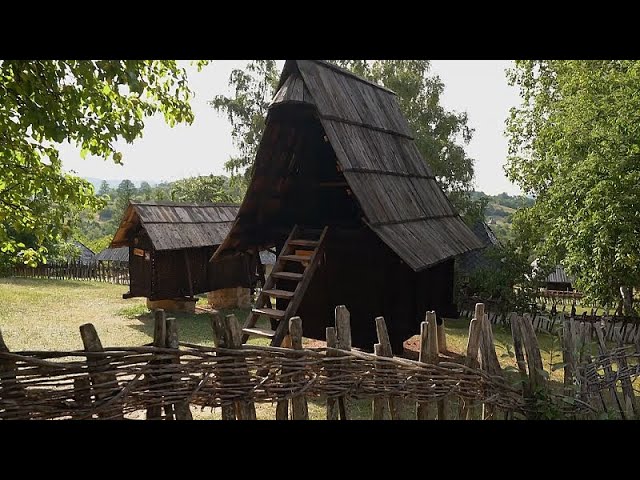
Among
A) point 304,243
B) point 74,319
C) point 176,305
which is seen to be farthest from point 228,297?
point 304,243

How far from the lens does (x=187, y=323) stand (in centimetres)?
1386

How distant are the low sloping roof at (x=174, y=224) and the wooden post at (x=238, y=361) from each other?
11.3 meters

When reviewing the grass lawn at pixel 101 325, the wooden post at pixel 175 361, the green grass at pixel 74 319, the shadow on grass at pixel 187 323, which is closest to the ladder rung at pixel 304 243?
the grass lawn at pixel 101 325

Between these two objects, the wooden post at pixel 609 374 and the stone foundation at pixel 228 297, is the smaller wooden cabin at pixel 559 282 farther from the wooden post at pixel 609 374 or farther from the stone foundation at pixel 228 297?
the wooden post at pixel 609 374

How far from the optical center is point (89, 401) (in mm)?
2715

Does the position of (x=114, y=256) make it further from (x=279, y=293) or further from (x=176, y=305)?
(x=279, y=293)

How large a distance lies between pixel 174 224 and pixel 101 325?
3.93 meters

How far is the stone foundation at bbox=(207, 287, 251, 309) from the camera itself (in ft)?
55.3

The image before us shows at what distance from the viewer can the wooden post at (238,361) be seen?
10.6 ft

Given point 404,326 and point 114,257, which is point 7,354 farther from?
point 114,257

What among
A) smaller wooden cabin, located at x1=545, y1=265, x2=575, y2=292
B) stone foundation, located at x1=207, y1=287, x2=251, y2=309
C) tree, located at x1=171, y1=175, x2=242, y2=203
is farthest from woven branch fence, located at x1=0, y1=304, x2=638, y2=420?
smaller wooden cabin, located at x1=545, y1=265, x2=575, y2=292

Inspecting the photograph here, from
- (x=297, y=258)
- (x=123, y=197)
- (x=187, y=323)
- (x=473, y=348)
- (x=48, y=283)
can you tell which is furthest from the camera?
(x=123, y=197)
